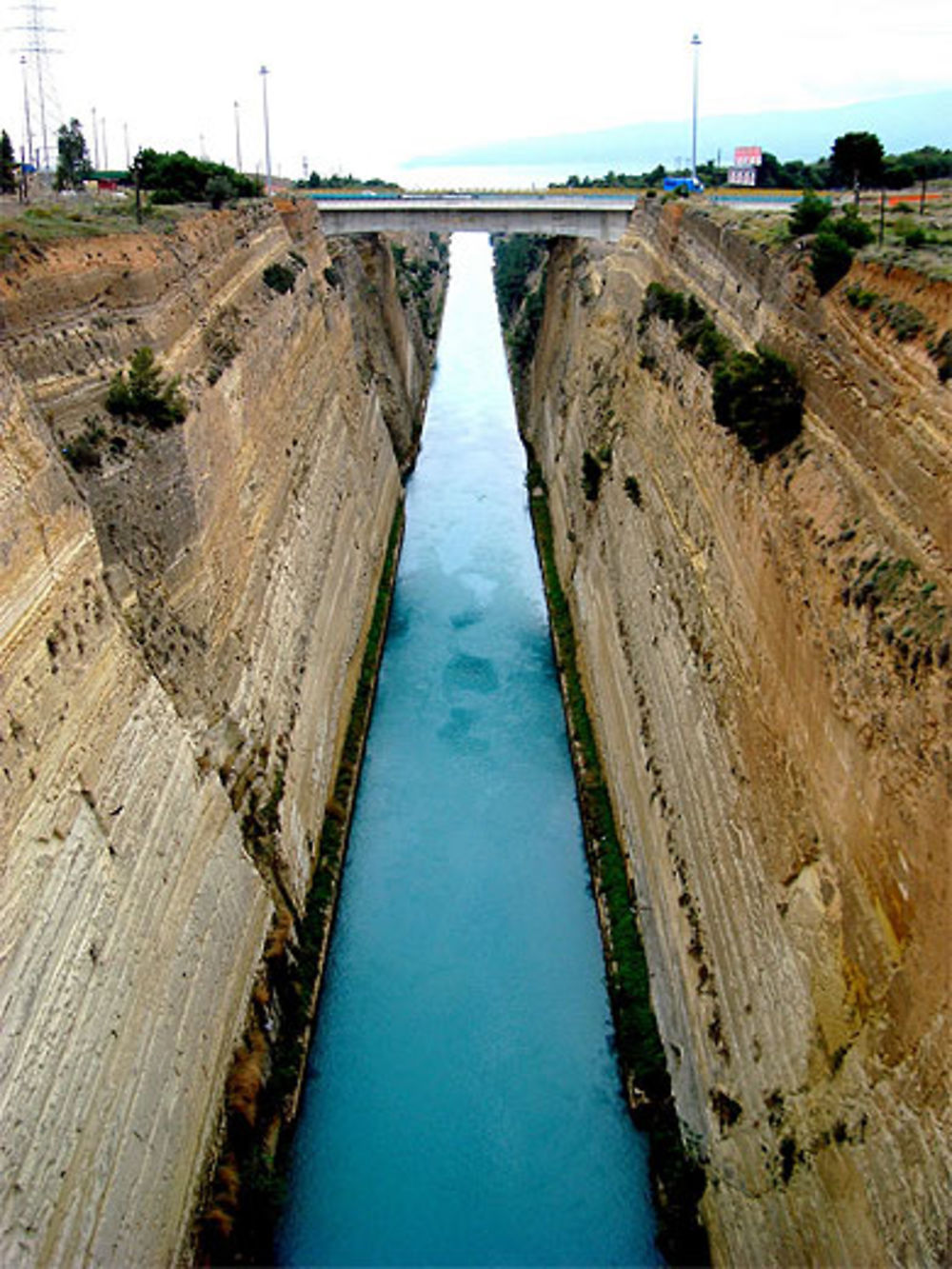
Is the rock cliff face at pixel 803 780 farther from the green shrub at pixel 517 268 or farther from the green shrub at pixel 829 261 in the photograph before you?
the green shrub at pixel 517 268

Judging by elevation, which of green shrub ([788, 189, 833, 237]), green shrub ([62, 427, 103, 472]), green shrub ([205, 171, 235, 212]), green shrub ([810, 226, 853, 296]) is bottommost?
green shrub ([62, 427, 103, 472])

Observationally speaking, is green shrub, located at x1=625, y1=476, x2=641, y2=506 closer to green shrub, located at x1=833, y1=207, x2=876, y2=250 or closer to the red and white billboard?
green shrub, located at x1=833, y1=207, x2=876, y2=250

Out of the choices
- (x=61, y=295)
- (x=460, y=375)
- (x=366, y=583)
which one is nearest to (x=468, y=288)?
(x=460, y=375)

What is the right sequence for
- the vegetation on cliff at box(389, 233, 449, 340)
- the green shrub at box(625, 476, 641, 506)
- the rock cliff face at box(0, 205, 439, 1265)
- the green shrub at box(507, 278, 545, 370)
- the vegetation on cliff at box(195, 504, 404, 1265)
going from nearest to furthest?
the rock cliff face at box(0, 205, 439, 1265)
the vegetation on cliff at box(195, 504, 404, 1265)
the green shrub at box(625, 476, 641, 506)
the green shrub at box(507, 278, 545, 370)
the vegetation on cliff at box(389, 233, 449, 340)

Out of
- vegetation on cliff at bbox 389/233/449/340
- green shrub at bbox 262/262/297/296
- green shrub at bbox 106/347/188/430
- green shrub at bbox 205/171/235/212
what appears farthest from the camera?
vegetation on cliff at bbox 389/233/449/340

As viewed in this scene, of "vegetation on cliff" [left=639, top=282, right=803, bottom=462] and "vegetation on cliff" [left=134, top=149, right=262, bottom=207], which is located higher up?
"vegetation on cliff" [left=134, top=149, right=262, bottom=207]

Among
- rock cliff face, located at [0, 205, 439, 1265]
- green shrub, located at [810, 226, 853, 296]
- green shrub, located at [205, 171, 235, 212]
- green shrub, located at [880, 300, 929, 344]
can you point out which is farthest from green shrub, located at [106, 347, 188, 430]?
green shrub, located at [205, 171, 235, 212]
